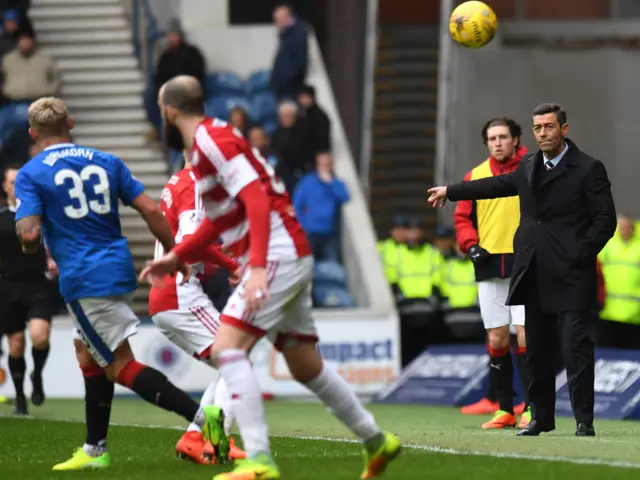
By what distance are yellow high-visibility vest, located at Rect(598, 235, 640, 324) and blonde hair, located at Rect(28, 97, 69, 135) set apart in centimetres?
967

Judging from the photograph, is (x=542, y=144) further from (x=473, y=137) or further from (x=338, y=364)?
(x=473, y=137)

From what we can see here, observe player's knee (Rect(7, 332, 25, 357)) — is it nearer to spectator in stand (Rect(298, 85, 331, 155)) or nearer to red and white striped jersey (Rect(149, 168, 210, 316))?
red and white striped jersey (Rect(149, 168, 210, 316))

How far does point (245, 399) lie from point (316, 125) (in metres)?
13.2

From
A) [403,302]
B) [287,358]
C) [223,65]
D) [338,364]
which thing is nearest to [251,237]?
[287,358]

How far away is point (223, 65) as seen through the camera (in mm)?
24203

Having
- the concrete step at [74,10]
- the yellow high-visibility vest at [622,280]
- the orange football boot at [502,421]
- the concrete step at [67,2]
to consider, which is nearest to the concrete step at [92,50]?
the concrete step at [74,10]

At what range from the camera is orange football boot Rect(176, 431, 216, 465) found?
9.45 metres

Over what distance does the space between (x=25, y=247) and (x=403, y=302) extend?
10.6 meters

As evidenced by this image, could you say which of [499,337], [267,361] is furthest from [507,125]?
[267,361]

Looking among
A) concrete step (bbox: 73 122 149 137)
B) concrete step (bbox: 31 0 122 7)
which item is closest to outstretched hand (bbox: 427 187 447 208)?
concrete step (bbox: 73 122 149 137)

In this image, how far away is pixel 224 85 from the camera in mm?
23500

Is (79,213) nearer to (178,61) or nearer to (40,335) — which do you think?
(40,335)

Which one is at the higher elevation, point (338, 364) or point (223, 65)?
point (223, 65)

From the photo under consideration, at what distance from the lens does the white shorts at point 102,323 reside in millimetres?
9242
